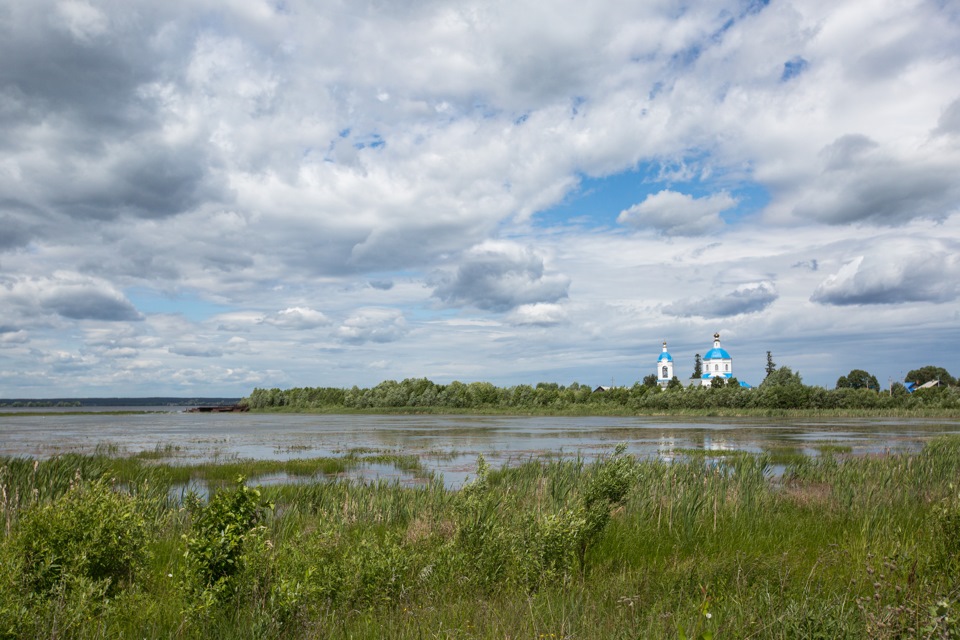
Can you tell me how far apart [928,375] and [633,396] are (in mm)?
96293

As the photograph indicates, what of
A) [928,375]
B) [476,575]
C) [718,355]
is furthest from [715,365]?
[476,575]

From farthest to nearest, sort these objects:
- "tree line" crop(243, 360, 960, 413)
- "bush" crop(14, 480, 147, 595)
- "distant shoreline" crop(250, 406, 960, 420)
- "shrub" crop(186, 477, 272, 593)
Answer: "tree line" crop(243, 360, 960, 413), "distant shoreline" crop(250, 406, 960, 420), "bush" crop(14, 480, 147, 595), "shrub" crop(186, 477, 272, 593)

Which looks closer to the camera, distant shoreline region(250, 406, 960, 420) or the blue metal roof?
distant shoreline region(250, 406, 960, 420)

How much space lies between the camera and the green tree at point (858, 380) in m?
145

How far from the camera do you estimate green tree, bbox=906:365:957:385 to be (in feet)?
491

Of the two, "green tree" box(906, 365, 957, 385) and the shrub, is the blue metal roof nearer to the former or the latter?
"green tree" box(906, 365, 957, 385)

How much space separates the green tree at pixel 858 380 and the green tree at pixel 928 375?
1624cm

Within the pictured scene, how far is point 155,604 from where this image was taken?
7074 millimetres

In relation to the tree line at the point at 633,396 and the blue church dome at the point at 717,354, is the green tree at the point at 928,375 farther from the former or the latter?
the blue church dome at the point at 717,354

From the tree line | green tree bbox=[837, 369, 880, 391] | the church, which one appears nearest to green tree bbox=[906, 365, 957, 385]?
the tree line

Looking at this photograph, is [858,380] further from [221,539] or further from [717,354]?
[221,539]

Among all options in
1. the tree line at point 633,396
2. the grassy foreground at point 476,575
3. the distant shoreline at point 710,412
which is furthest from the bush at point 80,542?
the tree line at point 633,396

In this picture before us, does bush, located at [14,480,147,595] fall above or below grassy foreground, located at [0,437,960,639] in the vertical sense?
above

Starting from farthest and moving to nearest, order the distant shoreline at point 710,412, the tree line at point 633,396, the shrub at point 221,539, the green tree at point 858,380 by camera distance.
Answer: the green tree at point 858,380 → the tree line at point 633,396 → the distant shoreline at point 710,412 → the shrub at point 221,539
